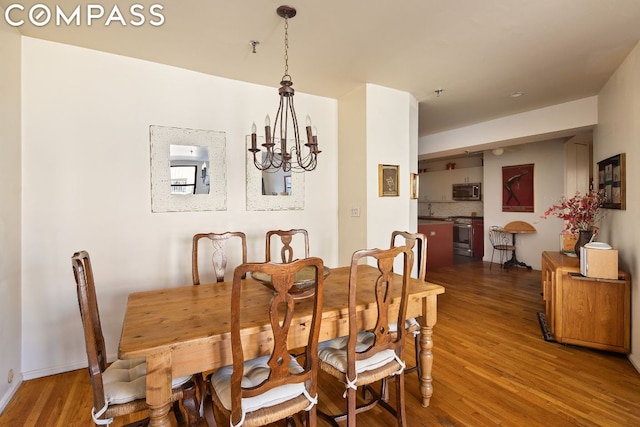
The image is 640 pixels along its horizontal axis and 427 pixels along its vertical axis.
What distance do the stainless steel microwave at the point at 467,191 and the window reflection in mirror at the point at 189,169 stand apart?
640 centimetres

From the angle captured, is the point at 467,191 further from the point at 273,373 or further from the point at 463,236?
the point at 273,373

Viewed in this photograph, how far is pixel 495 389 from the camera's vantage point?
2.22 meters

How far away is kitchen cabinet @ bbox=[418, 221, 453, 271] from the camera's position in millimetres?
6086

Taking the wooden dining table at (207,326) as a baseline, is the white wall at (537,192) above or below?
above

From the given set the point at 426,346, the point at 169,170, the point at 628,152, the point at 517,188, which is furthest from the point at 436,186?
the point at 169,170

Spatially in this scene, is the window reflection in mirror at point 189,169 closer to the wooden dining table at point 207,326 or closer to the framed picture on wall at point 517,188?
the wooden dining table at point 207,326

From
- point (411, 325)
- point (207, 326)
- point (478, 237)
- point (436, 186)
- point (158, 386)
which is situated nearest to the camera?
point (158, 386)

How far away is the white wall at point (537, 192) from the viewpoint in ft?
18.9

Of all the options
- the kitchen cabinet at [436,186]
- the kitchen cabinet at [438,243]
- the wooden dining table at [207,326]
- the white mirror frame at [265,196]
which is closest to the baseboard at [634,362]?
the wooden dining table at [207,326]

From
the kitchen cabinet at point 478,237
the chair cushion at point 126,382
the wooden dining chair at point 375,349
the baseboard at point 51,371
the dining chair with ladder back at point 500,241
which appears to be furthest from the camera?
the kitchen cabinet at point 478,237

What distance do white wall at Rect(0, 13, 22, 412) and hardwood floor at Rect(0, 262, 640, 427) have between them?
0.88 feet

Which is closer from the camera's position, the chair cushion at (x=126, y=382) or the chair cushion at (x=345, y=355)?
the chair cushion at (x=126, y=382)

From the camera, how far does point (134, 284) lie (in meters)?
2.75

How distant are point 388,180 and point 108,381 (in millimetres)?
2901
